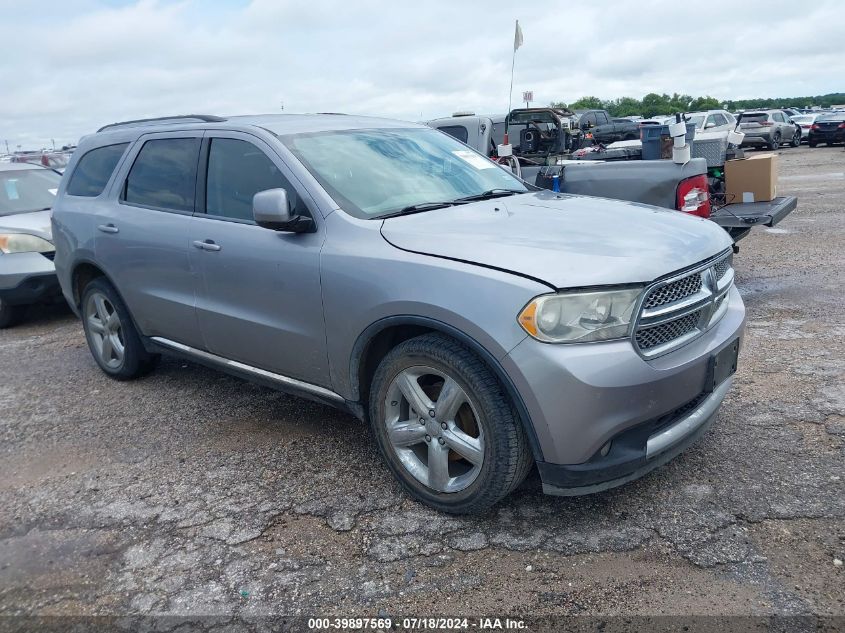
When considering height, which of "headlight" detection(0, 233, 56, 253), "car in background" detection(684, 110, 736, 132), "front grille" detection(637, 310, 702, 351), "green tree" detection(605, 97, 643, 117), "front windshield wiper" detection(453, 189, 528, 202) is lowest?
"front grille" detection(637, 310, 702, 351)

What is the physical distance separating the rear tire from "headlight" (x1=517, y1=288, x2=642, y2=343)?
631 centimetres

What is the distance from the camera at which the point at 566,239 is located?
3061 mm

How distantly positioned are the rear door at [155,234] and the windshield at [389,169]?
90 cm

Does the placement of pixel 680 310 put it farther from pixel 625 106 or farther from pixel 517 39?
pixel 625 106

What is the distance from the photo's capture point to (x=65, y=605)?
9.24ft

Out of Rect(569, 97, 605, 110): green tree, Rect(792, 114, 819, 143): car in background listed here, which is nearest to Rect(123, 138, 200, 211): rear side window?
Rect(792, 114, 819, 143): car in background

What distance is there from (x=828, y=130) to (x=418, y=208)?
3024cm

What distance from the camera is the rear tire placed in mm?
7211

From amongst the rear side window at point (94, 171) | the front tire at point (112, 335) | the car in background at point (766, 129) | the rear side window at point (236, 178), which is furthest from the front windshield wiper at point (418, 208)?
the car in background at point (766, 129)

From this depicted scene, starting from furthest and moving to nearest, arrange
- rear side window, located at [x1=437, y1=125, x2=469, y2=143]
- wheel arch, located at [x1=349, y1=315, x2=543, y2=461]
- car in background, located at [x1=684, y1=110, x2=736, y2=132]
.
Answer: car in background, located at [x1=684, y1=110, x2=736, y2=132]
rear side window, located at [x1=437, y1=125, x2=469, y2=143]
wheel arch, located at [x1=349, y1=315, x2=543, y2=461]

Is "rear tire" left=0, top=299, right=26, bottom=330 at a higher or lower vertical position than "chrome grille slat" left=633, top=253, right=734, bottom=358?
lower

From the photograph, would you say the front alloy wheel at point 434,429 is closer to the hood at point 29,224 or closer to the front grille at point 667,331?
the front grille at point 667,331

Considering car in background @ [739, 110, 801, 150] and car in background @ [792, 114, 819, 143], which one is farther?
car in background @ [792, 114, 819, 143]

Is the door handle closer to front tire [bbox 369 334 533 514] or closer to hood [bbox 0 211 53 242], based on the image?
front tire [bbox 369 334 533 514]
